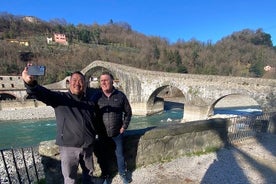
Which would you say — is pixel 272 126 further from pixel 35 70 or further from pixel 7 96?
pixel 7 96

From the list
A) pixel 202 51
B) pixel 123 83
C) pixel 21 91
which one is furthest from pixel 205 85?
pixel 202 51

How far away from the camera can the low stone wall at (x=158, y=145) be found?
117 inches

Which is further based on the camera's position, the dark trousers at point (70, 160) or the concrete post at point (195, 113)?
the concrete post at point (195, 113)

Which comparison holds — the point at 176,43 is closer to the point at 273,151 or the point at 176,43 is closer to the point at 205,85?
the point at 205,85

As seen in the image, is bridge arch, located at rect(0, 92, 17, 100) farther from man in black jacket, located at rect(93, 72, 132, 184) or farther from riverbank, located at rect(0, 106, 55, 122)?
man in black jacket, located at rect(93, 72, 132, 184)

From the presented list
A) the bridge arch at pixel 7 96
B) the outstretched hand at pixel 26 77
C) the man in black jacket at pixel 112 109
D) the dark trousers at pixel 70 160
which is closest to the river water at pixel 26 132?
the bridge arch at pixel 7 96

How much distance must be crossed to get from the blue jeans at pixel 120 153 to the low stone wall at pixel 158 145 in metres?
0.14

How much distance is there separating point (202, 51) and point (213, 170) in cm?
6343

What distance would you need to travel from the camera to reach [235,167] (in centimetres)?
402

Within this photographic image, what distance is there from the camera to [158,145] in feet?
12.8

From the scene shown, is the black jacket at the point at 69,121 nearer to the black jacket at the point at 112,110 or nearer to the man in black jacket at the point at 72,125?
the man in black jacket at the point at 72,125

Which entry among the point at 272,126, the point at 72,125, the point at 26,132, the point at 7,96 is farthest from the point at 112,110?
the point at 7,96

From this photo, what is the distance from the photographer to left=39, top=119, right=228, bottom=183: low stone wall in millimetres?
2979

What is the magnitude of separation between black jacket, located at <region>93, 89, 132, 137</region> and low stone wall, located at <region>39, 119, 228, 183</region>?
0.32 m
